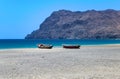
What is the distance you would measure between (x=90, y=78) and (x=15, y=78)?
4.10 m

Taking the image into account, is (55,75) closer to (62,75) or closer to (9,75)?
(62,75)

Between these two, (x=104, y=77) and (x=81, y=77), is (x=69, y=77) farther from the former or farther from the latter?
(x=104, y=77)

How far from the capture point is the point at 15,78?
1809 cm

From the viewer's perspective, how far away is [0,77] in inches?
734

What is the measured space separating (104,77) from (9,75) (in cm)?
558

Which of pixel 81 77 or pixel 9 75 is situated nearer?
pixel 81 77

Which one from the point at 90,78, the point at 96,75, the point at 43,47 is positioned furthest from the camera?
the point at 43,47

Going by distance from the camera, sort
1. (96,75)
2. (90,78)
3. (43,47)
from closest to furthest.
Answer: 1. (90,78)
2. (96,75)
3. (43,47)

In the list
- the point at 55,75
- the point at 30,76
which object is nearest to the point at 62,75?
the point at 55,75

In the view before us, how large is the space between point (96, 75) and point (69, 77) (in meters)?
1.67

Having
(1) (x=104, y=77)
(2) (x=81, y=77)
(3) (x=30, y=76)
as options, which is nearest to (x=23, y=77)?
(3) (x=30, y=76)

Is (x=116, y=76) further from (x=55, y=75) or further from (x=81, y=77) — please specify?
(x=55, y=75)

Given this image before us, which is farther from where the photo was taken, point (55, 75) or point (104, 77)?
point (55, 75)

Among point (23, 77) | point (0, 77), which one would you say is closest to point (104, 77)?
point (23, 77)
